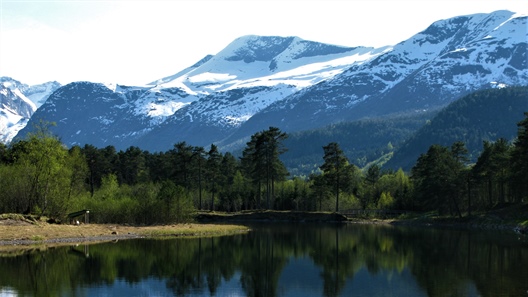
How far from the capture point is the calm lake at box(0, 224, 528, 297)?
163 feet

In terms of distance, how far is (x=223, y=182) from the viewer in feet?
556

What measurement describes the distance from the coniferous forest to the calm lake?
1840 cm

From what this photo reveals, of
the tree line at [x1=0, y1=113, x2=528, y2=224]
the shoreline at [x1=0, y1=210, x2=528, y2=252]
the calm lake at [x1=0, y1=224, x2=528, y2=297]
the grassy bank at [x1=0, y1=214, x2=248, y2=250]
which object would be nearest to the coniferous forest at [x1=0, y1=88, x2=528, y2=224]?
the tree line at [x1=0, y1=113, x2=528, y2=224]

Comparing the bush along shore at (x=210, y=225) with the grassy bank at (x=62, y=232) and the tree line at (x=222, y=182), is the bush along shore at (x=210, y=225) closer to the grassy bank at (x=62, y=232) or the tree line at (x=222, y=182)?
the grassy bank at (x=62, y=232)

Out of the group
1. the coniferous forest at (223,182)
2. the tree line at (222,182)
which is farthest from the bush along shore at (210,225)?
the tree line at (222,182)

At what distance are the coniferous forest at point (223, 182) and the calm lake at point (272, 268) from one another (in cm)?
1840

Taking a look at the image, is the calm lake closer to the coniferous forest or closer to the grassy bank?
the grassy bank

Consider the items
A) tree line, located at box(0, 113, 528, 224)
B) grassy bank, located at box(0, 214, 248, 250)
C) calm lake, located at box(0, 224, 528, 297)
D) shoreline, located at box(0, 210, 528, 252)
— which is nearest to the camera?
calm lake, located at box(0, 224, 528, 297)

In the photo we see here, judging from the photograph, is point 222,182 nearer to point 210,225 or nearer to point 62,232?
point 210,225

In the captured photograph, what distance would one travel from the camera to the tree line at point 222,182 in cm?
9212

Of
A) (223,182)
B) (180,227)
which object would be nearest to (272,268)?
(180,227)

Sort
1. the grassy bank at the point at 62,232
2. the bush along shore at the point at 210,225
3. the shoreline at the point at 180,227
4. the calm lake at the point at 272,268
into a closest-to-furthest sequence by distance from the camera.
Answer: the calm lake at the point at 272,268
the grassy bank at the point at 62,232
the shoreline at the point at 180,227
the bush along shore at the point at 210,225

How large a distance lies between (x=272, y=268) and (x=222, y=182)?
353ft

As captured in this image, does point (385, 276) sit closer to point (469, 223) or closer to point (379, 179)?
point (469, 223)
